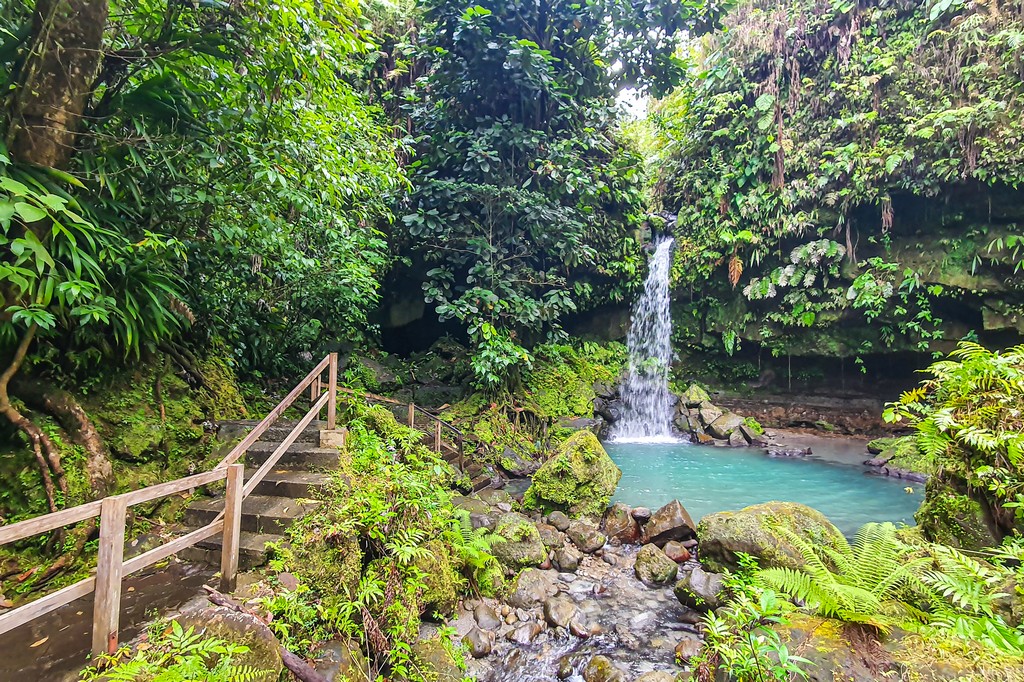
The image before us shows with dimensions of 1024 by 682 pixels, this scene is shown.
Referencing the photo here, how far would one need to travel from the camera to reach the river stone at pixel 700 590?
4367mm

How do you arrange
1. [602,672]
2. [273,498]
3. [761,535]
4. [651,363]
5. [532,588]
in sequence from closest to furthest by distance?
[602,672]
[273,498]
[532,588]
[761,535]
[651,363]

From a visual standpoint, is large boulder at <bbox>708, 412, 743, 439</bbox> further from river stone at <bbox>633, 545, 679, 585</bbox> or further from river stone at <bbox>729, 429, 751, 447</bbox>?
river stone at <bbox>633, 545, 679, 585</bbox>

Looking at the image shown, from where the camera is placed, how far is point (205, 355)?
6266 millimetres

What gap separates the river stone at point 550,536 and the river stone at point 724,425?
7.66 m

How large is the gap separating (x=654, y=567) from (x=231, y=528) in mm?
4239

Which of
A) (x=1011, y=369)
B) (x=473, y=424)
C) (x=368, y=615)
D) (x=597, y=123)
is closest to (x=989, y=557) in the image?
(x=1011, y=369)

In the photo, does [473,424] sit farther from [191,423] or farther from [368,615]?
[368,615]

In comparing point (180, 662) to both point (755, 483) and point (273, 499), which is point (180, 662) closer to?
point (273, 499)

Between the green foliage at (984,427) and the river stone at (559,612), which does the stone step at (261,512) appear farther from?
the green foliage at (984,427)

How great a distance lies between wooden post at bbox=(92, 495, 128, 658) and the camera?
2.49 metres

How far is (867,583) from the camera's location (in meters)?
3.67

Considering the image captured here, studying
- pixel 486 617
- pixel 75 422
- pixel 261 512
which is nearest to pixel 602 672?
pixel 486 617

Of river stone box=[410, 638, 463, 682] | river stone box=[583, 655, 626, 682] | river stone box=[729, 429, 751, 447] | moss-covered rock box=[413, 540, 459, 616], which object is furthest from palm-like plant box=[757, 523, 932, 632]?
river stone box=[729, 429, 751, 447]

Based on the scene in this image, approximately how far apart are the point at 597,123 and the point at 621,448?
8098 millimetres
